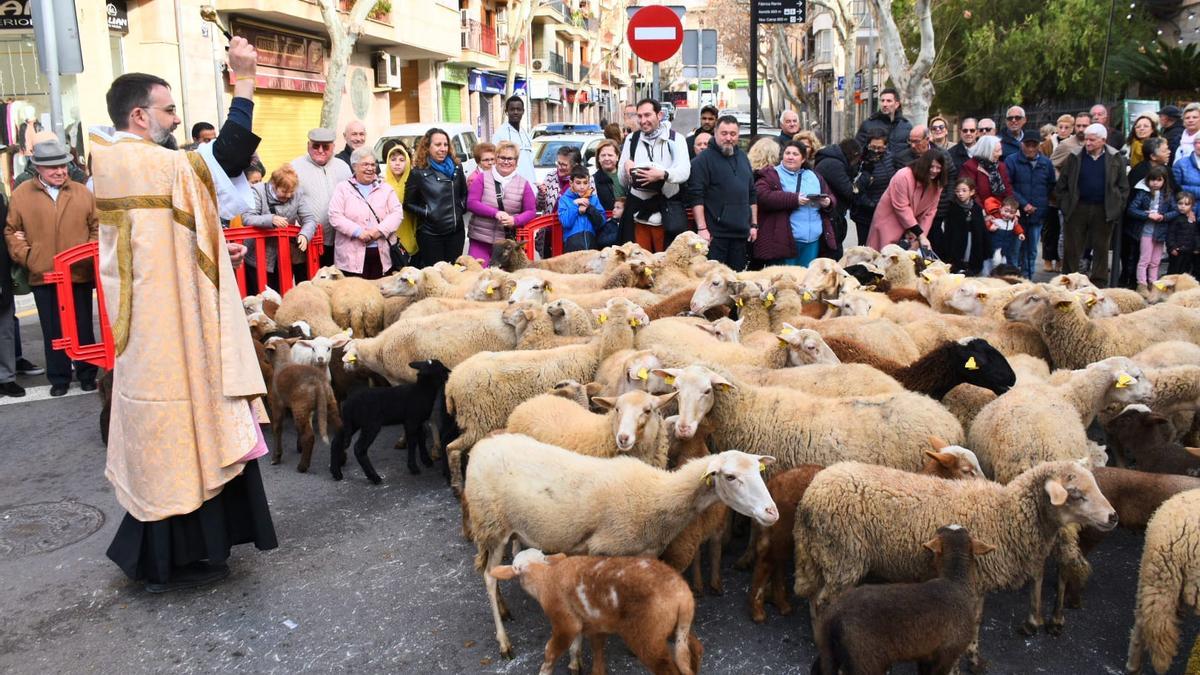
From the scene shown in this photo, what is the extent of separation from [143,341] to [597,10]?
77636 mm

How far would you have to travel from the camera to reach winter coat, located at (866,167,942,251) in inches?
360

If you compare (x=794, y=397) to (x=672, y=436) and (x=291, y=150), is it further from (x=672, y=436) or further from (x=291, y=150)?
(x=291, y=150)

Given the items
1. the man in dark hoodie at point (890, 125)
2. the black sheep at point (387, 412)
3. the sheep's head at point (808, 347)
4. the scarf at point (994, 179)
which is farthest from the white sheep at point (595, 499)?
the scarf at point (994, 179)

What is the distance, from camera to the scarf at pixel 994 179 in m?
10.6

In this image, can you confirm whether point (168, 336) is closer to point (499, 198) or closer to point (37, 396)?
point (37, 396)

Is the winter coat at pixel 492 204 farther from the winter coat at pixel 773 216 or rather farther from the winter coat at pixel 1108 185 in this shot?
the winter coat at pixel 1108 185

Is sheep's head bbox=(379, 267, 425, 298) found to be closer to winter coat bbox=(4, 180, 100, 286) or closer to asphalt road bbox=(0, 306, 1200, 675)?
winter coat bbox=(4, 180, 100, 286)

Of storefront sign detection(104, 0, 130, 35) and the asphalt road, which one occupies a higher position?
storefront sign detection(104, 0, 130, 35)

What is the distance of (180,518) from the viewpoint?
4215mm

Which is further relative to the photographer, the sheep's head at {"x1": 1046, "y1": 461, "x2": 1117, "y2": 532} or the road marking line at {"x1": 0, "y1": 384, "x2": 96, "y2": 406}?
the road marking line at {"x1": 0, "y1": 384, "x2": 96, "y2": 406}

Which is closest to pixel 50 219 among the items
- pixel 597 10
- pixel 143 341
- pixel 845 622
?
pixel 143 341

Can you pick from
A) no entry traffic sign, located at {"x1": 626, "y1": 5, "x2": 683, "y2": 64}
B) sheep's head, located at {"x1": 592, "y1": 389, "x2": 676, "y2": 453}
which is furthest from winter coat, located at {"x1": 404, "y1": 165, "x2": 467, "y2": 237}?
sheep's head, located at {"x1": 592, "y1": 389, "x2": 676, "y2": 453}

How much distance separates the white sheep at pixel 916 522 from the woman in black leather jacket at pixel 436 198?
5.98 metres

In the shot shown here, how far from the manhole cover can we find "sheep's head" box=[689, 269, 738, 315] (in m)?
4.04
